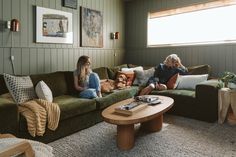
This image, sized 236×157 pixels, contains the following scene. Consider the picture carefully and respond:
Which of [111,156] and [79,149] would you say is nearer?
[111,156]

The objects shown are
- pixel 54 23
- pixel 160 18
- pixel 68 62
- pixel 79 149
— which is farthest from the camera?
pixel 160 18

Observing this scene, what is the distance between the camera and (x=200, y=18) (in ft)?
14.1

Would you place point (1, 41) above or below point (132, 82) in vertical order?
above

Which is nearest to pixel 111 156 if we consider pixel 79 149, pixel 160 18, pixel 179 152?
pixel 79 149

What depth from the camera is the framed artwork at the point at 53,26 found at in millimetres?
3576

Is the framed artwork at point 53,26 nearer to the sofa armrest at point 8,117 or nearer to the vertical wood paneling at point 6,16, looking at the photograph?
the vertical wood paneling at point 6,16

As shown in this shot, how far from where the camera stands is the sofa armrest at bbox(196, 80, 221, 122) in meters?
3.20

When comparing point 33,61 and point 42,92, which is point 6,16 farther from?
point 42,92

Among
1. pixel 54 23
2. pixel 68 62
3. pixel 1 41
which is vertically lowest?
pixel 68 62

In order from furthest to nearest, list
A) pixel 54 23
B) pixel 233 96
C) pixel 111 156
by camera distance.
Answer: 1. pixel 54 23
2. pixel 233 96
3. pixel 111 156

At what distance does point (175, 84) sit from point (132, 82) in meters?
0.86

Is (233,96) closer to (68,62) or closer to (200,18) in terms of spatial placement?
(200,18)

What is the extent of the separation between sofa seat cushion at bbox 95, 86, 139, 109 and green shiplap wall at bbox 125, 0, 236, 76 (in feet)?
4.20

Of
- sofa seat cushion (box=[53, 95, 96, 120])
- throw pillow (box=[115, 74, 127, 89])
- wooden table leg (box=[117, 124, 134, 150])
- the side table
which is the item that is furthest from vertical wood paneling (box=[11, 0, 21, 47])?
the side table
